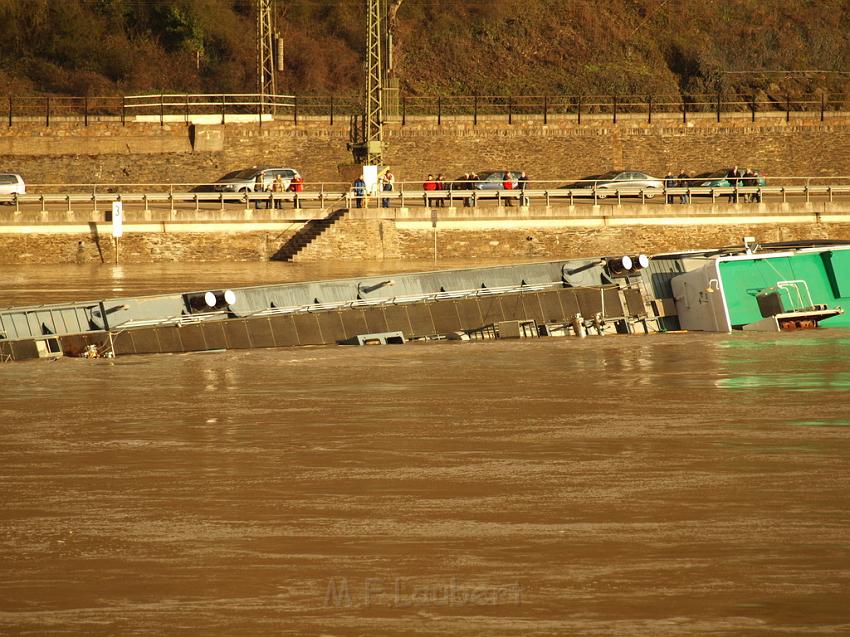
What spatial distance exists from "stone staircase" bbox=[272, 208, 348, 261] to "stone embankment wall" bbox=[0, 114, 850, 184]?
15.1m

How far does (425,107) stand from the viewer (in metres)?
63.4

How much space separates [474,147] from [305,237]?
60.5 feet

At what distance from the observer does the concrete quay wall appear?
41.5 meters

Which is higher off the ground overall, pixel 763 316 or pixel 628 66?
pixel 628 66

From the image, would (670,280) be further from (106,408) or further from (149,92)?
(149,92)

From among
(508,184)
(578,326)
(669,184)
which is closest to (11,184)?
(508,184)

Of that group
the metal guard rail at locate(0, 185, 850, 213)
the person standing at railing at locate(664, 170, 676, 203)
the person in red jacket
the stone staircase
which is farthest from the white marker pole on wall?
the person standing at railing at locate(664, 170, 676, 203)

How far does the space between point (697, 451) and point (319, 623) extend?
6.82 meters

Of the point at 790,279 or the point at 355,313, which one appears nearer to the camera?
the point at 355,313

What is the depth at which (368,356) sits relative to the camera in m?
24.2

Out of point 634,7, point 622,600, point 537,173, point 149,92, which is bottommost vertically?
point 622,600

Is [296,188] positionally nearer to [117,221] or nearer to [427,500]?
[117,221]

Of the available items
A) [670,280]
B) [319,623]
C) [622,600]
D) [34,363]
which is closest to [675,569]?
[622,600]

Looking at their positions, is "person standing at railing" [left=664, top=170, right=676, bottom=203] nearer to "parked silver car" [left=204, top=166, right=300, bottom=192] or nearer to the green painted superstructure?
"parked silver car" [left=204, top=166, right=300, bottom=192]
